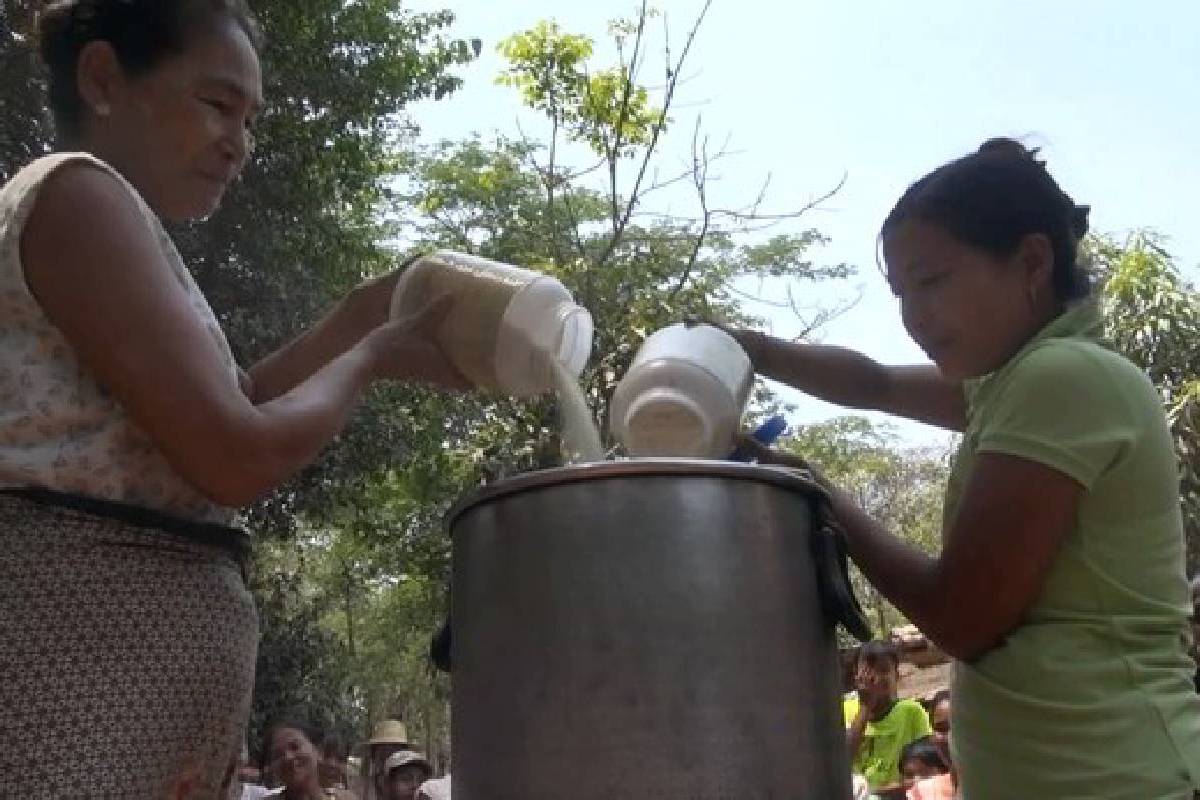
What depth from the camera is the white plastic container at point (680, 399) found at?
1813 millimetres

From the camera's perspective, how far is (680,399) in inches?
71.5

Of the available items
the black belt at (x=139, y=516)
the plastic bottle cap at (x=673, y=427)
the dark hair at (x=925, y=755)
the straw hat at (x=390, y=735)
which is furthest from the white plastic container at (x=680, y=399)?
the straw hat at (x=390, y=735)

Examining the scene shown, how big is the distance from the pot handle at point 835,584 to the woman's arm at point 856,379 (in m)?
0.63

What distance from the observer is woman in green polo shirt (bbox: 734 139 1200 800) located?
1.46 metres

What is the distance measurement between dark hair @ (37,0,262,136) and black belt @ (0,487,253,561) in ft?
1.45

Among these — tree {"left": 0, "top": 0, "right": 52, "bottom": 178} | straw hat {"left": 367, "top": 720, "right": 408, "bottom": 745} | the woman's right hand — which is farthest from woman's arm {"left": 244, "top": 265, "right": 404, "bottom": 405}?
straw hat {"left": 367, "top": 720, "right": 408, "bottom": 745}

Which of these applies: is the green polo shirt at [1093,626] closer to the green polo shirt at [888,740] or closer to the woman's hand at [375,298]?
the woman's hand at [375,298]

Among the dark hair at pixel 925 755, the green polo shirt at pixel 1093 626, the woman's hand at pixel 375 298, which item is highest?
the woman's hand at pixel 375 298

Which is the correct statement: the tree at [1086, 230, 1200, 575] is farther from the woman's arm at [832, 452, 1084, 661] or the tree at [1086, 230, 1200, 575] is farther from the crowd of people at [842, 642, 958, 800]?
the woman's arm at [832, 452, 1084, 661]

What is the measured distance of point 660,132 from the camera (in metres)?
8.57

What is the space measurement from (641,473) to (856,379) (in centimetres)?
86

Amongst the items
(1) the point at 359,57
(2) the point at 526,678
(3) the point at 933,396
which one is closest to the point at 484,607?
(2) the point at 526,678

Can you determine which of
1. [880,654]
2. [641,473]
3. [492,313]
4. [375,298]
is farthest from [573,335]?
[880,654]

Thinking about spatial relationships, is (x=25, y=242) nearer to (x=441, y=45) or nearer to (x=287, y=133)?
(x=287, y=133)
